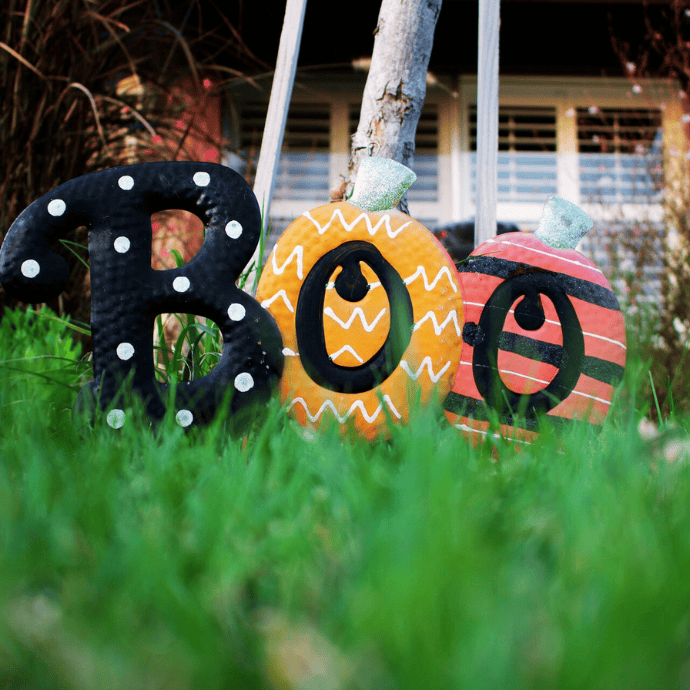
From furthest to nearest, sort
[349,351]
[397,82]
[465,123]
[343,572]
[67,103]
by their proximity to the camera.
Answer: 1. [465,123]
2. [67,103]
3. [397,82]
4. [349,351]
5. [343,572]

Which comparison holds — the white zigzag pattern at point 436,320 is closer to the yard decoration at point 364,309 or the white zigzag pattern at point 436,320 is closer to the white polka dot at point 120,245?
the yard decoration at point 364,309

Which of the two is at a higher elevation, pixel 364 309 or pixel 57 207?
pixel 57 207

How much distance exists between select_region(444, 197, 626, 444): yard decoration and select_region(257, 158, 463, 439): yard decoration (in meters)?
0.11

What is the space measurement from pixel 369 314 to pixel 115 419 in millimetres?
455

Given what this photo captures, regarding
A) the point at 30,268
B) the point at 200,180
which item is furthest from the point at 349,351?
the point at 30,268

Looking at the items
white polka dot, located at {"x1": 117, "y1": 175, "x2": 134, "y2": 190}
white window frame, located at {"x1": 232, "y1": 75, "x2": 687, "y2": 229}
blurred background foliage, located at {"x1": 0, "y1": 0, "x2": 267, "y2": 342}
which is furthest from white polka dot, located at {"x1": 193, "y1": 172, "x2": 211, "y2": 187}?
white window frame, located at {"x1": 232, "y1": 75, "x2": 687, "y2": 229}

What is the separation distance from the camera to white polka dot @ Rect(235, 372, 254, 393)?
97cm

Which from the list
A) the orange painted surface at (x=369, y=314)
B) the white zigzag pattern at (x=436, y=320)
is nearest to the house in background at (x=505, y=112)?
the orange painted surface at (x=369, y=314)

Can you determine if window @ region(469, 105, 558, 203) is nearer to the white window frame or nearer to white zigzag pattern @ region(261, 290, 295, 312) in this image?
the white window frame

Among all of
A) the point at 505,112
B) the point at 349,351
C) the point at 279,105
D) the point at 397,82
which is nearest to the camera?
the point at 349,351

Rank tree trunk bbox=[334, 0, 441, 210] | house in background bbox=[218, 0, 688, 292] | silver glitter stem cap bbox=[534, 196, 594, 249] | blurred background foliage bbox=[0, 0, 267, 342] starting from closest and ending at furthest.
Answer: silver glitter stem cap bbox=[534, 196, 594, 249] → tree trunk bbox=[334, 0, 441, 210] → blurred background foliage bbox=[0, 0, 267, 342] → house in background bbox=[218, 0, 688, 292]

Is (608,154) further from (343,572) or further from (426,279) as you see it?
(343,572)

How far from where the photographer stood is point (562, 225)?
3.98ft

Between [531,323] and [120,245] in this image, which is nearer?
[120,245]
